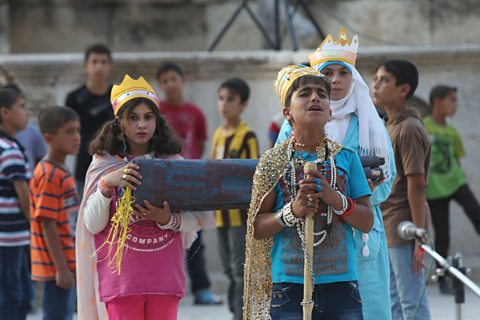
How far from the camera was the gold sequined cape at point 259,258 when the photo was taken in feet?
15.8

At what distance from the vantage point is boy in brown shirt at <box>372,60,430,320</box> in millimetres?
6445

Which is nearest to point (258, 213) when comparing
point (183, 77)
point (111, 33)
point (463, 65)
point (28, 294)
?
point (28, 294)

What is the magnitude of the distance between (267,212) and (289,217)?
0.59 feet

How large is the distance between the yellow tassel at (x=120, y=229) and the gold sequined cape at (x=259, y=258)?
2.12ft

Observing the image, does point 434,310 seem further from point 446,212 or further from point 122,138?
point 122,138

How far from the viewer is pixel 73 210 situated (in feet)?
22.5

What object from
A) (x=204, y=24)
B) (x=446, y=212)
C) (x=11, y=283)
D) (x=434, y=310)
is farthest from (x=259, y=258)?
(x=204, y=24)

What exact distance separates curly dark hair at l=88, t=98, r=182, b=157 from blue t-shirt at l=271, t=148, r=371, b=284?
96 centimetres

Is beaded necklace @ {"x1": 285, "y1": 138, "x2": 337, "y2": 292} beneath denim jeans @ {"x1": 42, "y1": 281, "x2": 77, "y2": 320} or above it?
above

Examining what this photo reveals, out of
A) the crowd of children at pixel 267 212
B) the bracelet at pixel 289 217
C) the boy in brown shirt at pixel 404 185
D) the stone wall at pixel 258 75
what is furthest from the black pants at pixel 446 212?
the bracelet at pixel 289 217

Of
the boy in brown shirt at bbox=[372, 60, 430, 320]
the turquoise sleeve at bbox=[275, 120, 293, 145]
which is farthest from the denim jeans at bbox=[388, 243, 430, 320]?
the turquoise sleeve at bbox=[275, 120, 293, 145]

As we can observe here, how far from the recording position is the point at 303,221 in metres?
4.72

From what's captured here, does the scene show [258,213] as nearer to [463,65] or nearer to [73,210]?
[73,210]

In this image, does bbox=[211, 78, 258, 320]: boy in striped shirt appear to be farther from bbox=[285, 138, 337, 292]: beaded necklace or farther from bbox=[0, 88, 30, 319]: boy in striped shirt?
bbox=[285, 138, 337, 292]: beaded necklace
